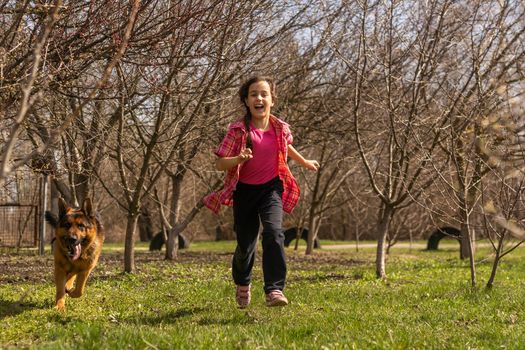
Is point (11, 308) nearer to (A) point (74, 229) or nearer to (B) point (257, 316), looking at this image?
(A) point (74, 229)

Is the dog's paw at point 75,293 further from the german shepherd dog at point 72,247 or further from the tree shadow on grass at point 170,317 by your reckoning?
the tree shadow on grass at point 170,317

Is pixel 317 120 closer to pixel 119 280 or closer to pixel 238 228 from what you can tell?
pixel 119 280

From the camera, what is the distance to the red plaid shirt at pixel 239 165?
5480 mm

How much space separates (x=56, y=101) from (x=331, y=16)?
517 centimetres

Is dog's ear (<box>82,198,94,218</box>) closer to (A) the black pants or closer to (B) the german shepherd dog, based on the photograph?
(B) the german shepherd dog

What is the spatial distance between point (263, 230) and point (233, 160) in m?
0.66

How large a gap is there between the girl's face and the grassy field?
178 centimetres

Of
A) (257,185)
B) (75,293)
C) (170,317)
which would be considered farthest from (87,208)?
(257,185)

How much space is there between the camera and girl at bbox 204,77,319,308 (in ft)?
17.7

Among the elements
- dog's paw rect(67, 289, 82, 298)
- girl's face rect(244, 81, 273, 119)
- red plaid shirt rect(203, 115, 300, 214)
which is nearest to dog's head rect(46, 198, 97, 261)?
dog's paw rect(67, 289, 82, 298)

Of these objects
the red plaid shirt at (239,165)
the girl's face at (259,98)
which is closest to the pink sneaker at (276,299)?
the red plaid shirt at (239,165)

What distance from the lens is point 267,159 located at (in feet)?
18.5

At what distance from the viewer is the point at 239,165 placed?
545cm

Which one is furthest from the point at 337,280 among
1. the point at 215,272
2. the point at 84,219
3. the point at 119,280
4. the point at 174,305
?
the point at 84,219
